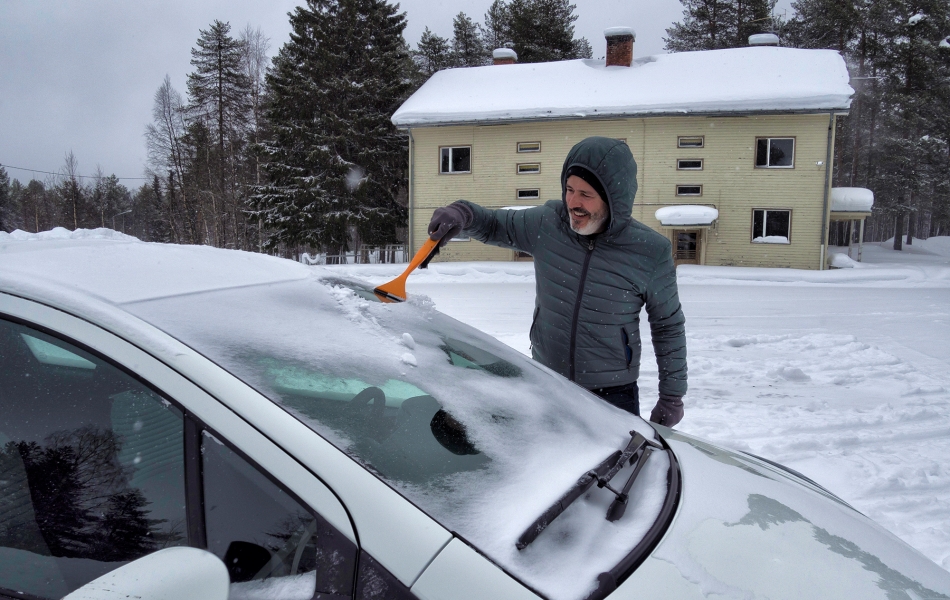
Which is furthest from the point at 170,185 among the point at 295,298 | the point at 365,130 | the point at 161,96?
the point at 295,298

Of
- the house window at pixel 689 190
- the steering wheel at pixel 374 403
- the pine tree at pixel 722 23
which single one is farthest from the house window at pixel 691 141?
the steering wheel at pixel 374 403

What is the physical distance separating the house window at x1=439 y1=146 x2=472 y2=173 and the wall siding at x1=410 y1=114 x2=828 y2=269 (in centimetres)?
24

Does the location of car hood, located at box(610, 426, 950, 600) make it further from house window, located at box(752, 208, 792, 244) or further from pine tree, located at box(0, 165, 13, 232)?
pine tree, located at box(0, 165, 13, 232)

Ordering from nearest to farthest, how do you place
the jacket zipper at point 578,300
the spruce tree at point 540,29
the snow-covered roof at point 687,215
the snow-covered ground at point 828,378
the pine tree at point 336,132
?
the jacket zipper at point 578,300 → the snow-covered ground at point 828,378 → the snow-covered roof at point 687,215 → the pine tree at point 336,132 → the spruce tree at point 540,29

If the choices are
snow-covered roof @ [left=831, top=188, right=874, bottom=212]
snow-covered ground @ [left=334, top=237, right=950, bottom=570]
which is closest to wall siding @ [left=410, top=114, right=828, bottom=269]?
snow-covered roof @ [left=831, top=188, right=874, bottom=212]

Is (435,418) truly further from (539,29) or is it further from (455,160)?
(539,29)

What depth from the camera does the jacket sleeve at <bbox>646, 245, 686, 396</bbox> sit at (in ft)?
8.86

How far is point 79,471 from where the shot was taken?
4.15 feet

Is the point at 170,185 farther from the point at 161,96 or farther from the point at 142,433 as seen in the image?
the point at 142,433

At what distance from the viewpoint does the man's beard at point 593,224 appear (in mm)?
2615

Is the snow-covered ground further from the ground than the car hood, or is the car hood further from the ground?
the car hood

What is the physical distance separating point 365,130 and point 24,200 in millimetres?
49695

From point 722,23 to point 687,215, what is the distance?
22.6 metres

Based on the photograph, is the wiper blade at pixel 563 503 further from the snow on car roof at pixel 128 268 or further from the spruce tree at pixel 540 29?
the spruce tree at pixel 540 29
